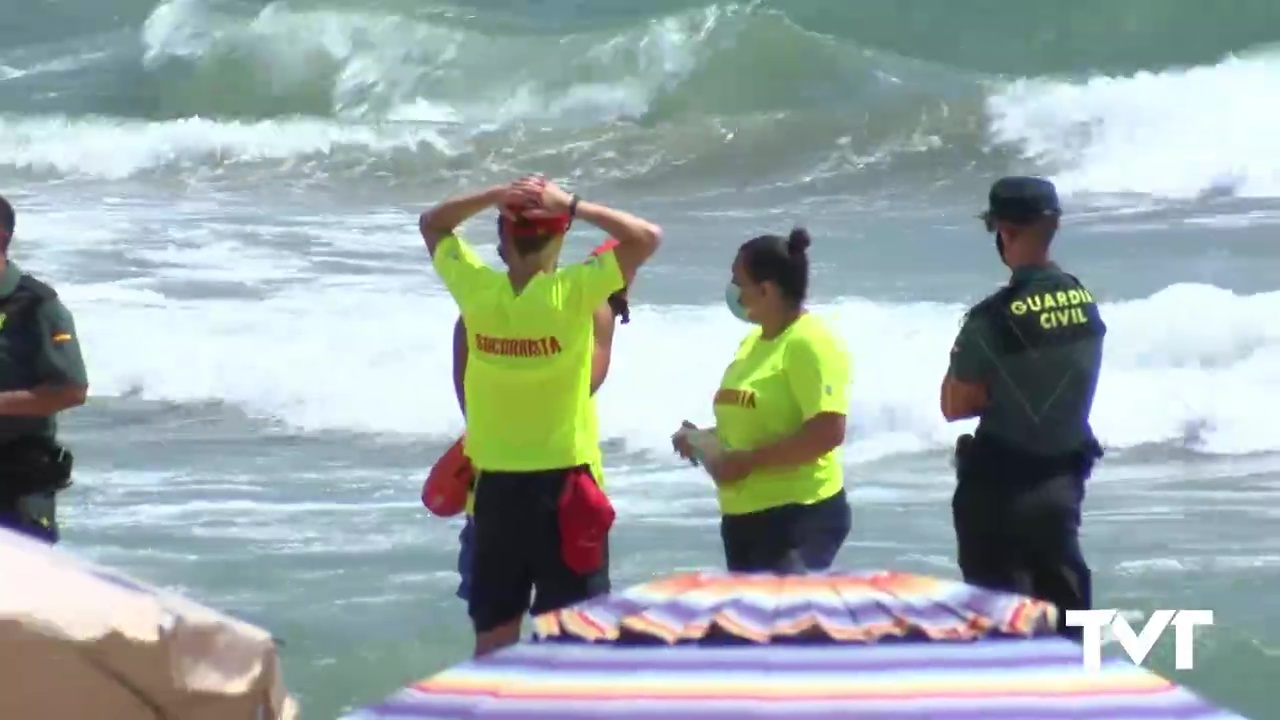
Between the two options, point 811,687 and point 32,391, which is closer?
point 811,687

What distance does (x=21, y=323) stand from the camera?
205 inches

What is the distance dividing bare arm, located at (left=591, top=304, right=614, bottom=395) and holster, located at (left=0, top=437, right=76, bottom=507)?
1294 millimetres

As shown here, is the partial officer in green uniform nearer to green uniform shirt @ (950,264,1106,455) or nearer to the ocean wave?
green uniform shirt @ (950,264,1106,455)

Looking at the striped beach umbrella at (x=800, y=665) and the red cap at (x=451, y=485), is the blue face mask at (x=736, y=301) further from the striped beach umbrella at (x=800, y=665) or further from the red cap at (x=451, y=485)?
the striped beach umbrella at (x=800, y=665)

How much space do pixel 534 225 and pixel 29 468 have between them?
1419 millimetres

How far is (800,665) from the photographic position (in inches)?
110

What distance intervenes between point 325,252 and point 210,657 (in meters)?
13.6

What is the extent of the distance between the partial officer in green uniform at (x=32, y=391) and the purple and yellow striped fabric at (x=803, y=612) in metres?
2.45

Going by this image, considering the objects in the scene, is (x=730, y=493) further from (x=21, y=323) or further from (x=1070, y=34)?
(x=1070, y=34)

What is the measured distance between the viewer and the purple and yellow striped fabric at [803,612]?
2879 millimetres

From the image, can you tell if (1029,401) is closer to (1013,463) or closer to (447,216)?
(1013,463)

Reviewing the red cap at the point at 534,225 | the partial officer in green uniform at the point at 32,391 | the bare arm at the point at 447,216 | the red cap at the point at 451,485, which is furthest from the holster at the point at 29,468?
the red cap at the point at 534,225

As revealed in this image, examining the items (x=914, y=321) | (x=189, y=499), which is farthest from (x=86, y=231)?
(x=189, y=499)

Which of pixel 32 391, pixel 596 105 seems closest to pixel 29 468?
pixel 32 391
